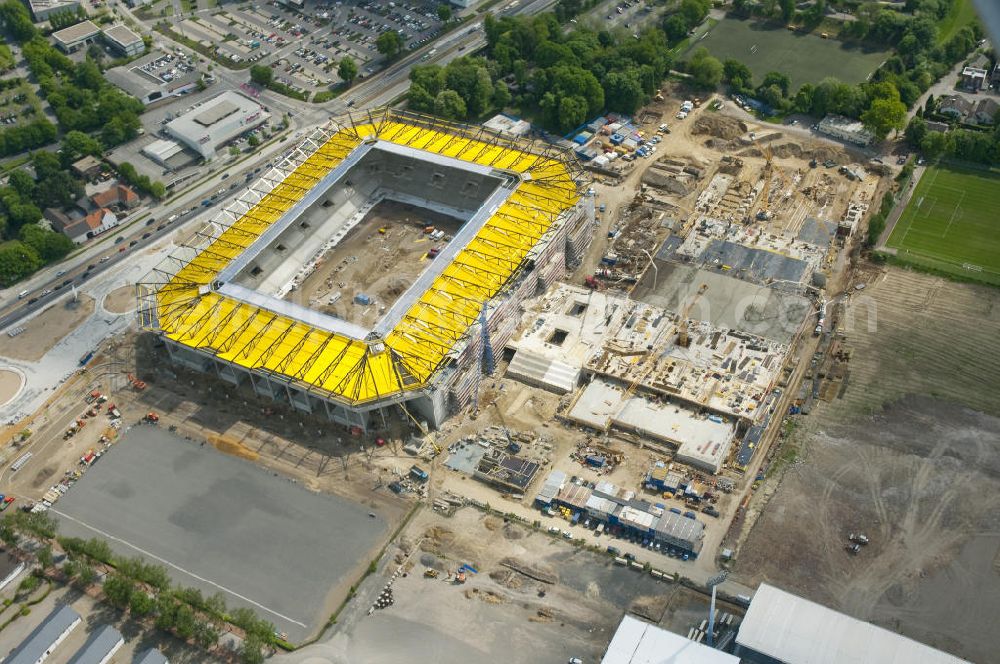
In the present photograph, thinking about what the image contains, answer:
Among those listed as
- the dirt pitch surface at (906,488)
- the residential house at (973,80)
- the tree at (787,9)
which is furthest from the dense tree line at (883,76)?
the dirt pitch surface at (906,488)

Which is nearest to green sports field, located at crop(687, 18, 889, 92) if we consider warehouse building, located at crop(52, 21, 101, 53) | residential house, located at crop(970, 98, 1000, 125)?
residential house, located at crop(970, 98, 1000, 125)

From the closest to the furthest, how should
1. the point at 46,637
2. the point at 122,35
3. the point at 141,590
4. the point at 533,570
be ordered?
the point at 46,637 < the point at 141,590 < the point at 533,570 < the point at 122,35

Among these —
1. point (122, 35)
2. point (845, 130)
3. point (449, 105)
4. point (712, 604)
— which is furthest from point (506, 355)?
point (122, 35)

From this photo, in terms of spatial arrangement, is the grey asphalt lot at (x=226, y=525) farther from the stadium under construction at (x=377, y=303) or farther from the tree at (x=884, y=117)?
the tree at (x=884, y=117)

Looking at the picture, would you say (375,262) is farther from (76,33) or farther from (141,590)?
(76,33)

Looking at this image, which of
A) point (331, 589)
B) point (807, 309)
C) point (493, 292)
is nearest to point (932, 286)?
point (807, 309)

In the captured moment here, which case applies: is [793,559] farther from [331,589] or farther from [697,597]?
[331,589]

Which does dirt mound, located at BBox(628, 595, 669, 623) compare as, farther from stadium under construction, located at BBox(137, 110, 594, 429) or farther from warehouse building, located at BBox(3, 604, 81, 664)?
warehouse building, located at BBox(3, 604, 81, 664)
